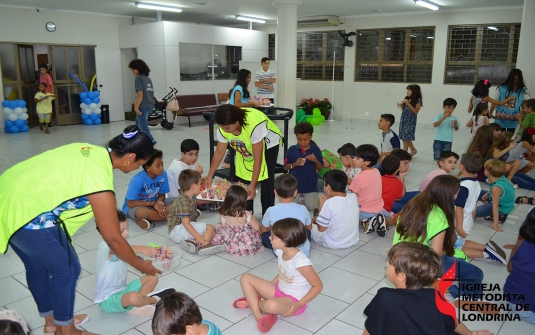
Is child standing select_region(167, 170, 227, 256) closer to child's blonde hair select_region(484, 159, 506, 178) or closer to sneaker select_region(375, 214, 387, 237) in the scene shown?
sneaker select_region(375, 214, 387, 237)

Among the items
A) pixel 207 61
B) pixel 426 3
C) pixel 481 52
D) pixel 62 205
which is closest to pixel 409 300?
pixel 62 205

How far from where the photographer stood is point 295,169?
4656mm

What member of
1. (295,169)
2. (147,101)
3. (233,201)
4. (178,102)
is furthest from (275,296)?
(178,102)

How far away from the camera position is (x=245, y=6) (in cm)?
1053

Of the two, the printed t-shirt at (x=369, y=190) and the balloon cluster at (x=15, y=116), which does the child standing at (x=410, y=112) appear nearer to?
the printed t-shirt at (x=369, y=190)

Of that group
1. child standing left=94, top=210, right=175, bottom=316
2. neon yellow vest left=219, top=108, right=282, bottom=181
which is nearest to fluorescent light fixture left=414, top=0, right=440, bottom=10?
neon yellow vest left=219, top=108, right=282, bottom=181

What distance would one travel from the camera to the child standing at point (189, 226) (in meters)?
3.60

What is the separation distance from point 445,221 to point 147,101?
5.84m

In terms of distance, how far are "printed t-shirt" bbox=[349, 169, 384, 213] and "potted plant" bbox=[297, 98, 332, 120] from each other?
854 cm

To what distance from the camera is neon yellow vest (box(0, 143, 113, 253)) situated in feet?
6.42

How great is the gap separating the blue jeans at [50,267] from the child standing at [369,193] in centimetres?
262

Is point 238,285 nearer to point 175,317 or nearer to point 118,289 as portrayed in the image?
point 118,289

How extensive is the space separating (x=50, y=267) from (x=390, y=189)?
322 centimetres

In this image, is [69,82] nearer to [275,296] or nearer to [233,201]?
[233,201]
